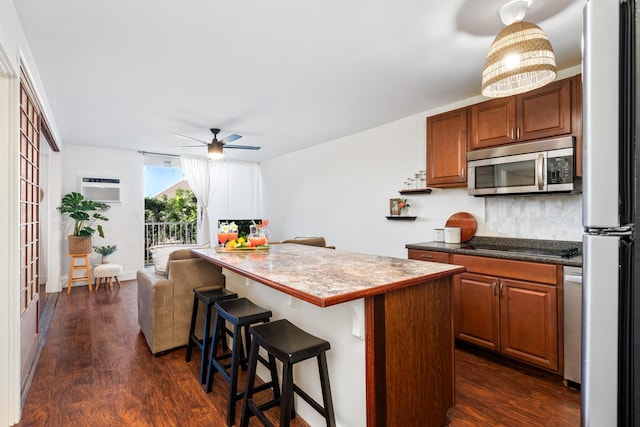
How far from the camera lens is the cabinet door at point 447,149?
314 cm

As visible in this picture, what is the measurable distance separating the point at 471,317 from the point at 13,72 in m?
3.68

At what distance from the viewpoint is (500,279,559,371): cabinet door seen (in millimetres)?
2271

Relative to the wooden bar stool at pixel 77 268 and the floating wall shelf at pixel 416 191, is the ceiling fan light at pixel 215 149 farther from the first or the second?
the wooden bar stool at pixel 77 268

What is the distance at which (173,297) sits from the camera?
283cm

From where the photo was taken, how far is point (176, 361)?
2.69 metres

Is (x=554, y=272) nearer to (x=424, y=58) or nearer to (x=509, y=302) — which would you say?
(x=509, y=302)

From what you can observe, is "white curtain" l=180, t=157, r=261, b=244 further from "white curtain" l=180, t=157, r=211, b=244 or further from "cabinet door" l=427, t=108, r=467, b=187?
"cabinet door" l=427, t=108, r=467, b=187

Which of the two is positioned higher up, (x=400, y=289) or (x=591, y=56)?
(x=591, y=56)

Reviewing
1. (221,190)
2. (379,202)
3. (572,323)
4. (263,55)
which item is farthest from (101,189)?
(572,323)

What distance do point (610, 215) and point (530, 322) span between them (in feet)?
7.71

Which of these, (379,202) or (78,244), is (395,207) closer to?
(379,202)

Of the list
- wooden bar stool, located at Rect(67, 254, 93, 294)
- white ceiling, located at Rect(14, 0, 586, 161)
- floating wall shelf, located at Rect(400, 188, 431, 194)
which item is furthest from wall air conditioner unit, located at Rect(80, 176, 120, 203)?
floating wall shelf, located at Rect(400, 188, 431, 194)

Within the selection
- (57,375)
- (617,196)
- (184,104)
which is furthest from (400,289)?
(184,104)

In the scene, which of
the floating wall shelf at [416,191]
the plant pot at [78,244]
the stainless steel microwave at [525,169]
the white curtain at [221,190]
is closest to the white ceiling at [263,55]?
the stainless steel microwave at [525,169]
